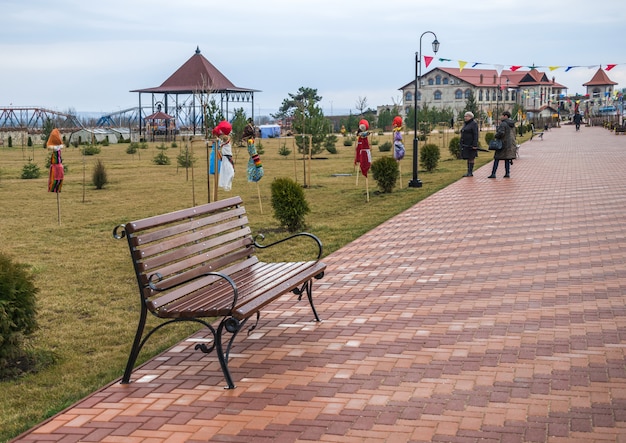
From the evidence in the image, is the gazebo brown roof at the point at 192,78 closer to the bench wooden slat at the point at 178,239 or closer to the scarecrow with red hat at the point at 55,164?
the scarecrow with red hat at the point at 55,164

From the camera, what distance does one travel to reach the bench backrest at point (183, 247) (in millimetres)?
4219

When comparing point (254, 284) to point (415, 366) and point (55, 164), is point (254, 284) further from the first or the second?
point (55, 164)

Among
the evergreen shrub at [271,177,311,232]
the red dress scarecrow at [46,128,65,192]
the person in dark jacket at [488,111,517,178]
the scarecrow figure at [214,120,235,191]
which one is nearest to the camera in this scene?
the evergreen shrub at [271,177,311,232]

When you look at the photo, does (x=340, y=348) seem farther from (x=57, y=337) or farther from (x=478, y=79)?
(x=478, y=79)

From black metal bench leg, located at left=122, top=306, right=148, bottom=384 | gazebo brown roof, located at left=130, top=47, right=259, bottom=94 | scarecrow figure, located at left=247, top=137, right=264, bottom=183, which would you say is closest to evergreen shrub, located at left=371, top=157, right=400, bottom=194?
scarecrow figure, located at left=247, top=137, right=264, bottom=183

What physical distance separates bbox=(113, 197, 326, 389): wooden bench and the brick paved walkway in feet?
0.91

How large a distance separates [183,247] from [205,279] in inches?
10.2

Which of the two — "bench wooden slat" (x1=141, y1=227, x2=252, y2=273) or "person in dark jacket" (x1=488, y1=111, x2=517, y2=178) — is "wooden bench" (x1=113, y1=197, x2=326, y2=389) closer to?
"bench wooden slat" (x1=141, y1=227, x2=252, y2=273)

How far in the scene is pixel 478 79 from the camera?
8575cm

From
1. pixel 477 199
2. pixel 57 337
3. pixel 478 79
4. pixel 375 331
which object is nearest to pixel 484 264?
pixel 375 331

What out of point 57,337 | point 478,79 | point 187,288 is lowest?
point 57,337

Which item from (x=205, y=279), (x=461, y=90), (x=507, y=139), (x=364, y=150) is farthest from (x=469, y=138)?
(x=461, y=90)

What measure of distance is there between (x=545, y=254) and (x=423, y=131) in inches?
1300

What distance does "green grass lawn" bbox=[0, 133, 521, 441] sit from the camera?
15.3 ft
